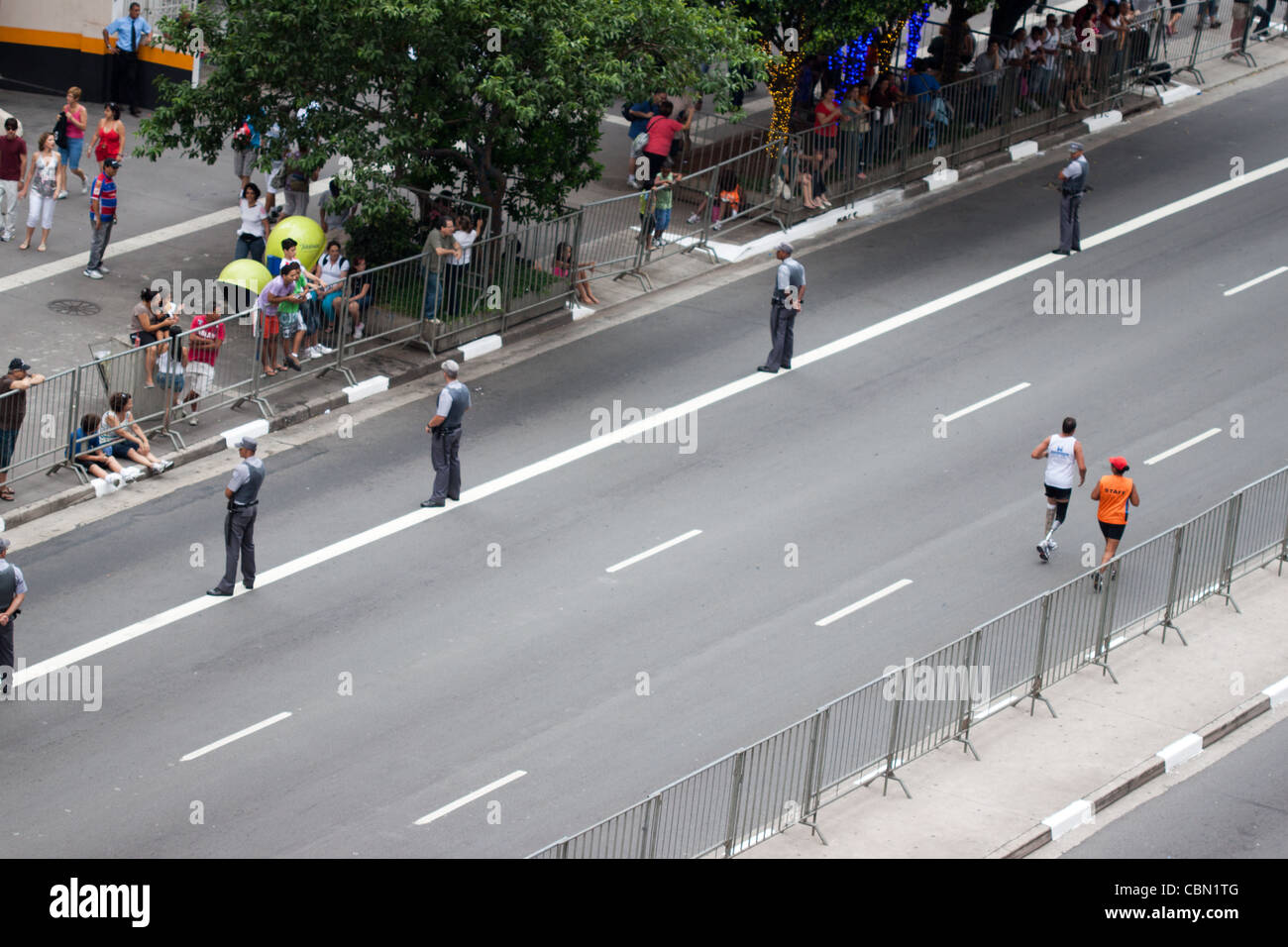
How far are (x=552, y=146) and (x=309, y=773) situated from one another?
1171 centimetres

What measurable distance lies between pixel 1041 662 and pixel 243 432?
10.3 m

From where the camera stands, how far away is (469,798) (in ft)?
58.2

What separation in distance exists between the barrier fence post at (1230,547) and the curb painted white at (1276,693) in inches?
68.2

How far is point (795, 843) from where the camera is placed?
55.1 ft

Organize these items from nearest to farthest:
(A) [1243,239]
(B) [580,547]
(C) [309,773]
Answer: (C) [309,773] → (B) [580,547] → (A) [1243,239]

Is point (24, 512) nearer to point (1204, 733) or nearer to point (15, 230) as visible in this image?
point (15, 230)

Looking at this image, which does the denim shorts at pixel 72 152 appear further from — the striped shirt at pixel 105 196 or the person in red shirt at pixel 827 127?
the person in red shirt at pixel 827 127

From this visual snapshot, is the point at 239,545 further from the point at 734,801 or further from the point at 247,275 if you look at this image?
the point at 734,801

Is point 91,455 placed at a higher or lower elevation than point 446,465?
lower

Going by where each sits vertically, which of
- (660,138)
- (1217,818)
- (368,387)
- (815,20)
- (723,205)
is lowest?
(1217,818)

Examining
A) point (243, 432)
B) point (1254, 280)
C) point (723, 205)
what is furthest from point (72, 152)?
point (1254, 280)

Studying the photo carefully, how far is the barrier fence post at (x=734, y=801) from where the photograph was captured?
16016 millimetres

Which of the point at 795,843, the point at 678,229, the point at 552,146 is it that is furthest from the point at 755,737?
the point at 678,229

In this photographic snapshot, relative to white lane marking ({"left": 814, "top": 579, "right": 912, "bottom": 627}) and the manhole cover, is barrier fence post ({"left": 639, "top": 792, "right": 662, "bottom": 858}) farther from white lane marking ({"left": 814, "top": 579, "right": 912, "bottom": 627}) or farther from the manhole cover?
the manhole cover
